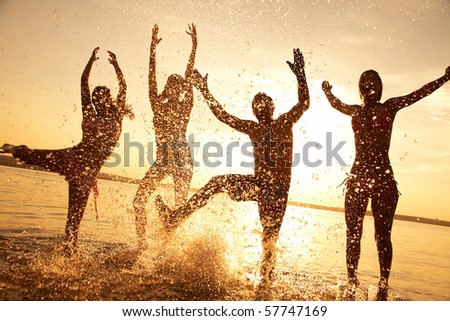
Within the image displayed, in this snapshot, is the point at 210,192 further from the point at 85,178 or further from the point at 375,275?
the point at 375,275

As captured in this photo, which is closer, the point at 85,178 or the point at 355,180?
the point at 355,180

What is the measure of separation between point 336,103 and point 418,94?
3.79 feet

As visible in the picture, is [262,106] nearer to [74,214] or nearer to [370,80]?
[370,80]

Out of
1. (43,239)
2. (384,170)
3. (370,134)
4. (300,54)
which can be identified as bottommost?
(43,239)

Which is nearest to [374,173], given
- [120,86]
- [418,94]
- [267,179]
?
[418,94]

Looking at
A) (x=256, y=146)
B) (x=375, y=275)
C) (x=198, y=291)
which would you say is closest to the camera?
(x=198, y=291)

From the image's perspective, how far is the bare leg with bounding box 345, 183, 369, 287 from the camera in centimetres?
515

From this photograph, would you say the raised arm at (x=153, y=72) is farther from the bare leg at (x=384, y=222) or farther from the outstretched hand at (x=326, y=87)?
the bare leg at (x=384, y=222)

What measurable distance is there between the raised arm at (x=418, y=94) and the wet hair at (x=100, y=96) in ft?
14.6

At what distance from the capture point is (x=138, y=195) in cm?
648

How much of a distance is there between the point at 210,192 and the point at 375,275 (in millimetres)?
4898

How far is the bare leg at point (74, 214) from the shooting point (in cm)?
572

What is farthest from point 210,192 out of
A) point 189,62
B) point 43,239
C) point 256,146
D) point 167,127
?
point 43,239

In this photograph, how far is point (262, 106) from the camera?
18.5 ft
